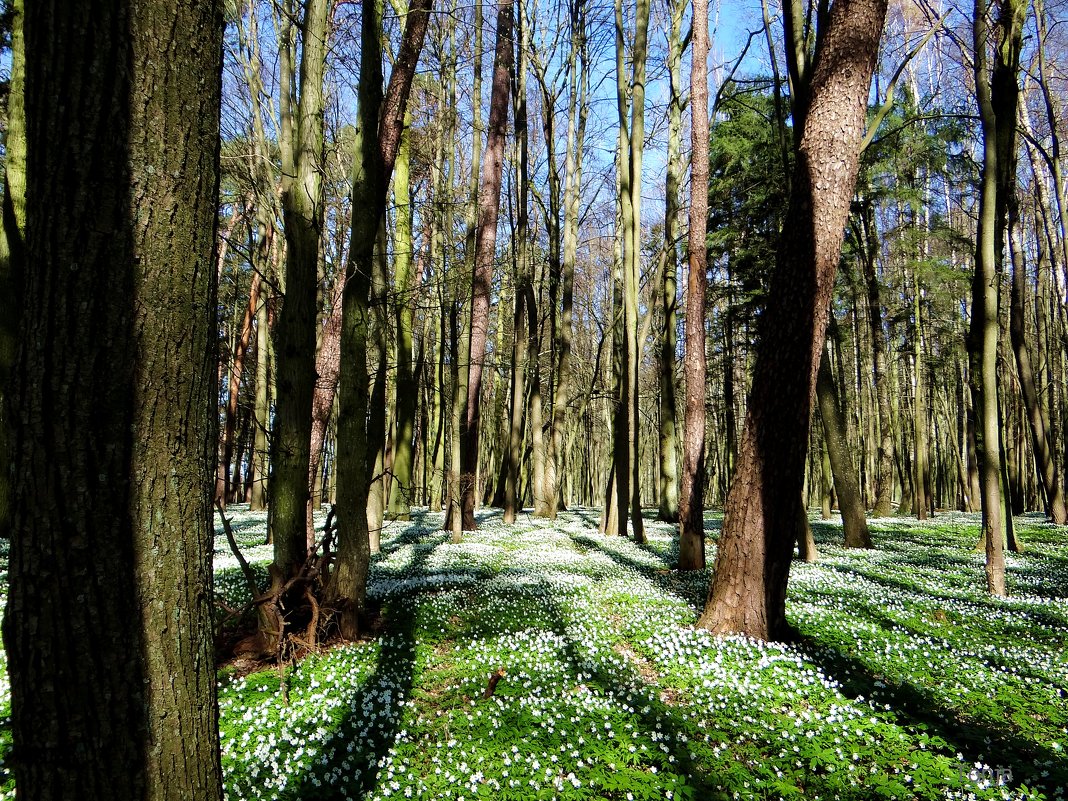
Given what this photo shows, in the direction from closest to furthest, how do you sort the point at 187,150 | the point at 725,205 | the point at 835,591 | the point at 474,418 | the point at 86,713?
1. the point at 86,713
2. the point at 187,150
3. the point at 835,591
4. the point at 474,418
5. the point at 725,205

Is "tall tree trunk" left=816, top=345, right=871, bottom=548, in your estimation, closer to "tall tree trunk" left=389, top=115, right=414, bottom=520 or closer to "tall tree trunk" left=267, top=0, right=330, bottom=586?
"tall tree trunk" left=389, top=115, right=414, bottom=520

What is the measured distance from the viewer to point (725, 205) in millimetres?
21250

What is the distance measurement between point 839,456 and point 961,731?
8.73 metres

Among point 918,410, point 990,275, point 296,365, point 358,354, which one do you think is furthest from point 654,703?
point 918,410

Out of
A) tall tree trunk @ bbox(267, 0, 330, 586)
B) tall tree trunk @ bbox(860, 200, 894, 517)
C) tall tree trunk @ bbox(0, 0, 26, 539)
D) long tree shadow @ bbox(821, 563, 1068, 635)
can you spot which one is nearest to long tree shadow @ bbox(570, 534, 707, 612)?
long tree shadow @ bbox(821, 563, 1068, 635)

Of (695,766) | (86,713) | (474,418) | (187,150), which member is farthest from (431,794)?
(474,418)

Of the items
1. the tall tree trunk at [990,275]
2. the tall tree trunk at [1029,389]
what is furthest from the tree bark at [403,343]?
the tall tree trunk at [1029,389]

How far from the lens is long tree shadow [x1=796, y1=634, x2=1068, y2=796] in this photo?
390 centimetres

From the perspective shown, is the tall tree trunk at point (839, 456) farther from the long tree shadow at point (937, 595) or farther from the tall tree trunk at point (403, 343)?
the tall tree trunk at point (403, 343)

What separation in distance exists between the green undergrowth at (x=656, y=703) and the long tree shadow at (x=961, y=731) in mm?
19

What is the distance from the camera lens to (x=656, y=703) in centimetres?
489

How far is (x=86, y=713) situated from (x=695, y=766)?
3.68 metres

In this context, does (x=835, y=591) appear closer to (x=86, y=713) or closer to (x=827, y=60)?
(x=827, y=60)

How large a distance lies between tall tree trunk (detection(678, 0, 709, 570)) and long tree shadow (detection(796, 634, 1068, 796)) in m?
4.49
